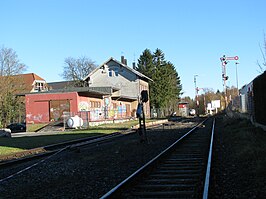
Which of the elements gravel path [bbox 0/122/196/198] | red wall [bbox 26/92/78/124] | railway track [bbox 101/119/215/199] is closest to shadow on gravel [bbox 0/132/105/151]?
gravel path [bbox 0/122/196/198]

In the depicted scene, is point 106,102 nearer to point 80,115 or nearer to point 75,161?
point 80,115

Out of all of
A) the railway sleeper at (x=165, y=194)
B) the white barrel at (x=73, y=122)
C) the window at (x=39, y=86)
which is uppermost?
the window at (x=39, y=86)

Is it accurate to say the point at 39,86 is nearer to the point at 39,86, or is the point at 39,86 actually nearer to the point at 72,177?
the point at 39,86

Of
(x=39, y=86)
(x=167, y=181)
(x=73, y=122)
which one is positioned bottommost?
(x=167, y=181)

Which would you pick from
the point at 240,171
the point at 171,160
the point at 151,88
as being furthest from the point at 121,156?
the point at 151,88

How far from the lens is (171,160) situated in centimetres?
1167

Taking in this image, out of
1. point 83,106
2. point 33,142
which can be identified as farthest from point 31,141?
→ point 83,106

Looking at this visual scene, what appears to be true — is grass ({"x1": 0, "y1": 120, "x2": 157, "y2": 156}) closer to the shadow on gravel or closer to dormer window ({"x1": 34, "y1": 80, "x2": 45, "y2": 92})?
the shadow on gravel

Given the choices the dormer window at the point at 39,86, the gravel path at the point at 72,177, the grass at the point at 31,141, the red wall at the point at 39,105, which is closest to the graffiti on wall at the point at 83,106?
the red wall at the point at 39,105

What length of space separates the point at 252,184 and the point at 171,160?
4.25 metres

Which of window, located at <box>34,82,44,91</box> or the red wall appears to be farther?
window, located at <box>34,82,44,91</box>

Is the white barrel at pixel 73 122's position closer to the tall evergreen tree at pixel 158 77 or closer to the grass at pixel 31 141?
the grass at pixel 31 141

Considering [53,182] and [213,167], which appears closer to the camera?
[53,182]

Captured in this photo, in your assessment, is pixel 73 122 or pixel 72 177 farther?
pixel 73 122
